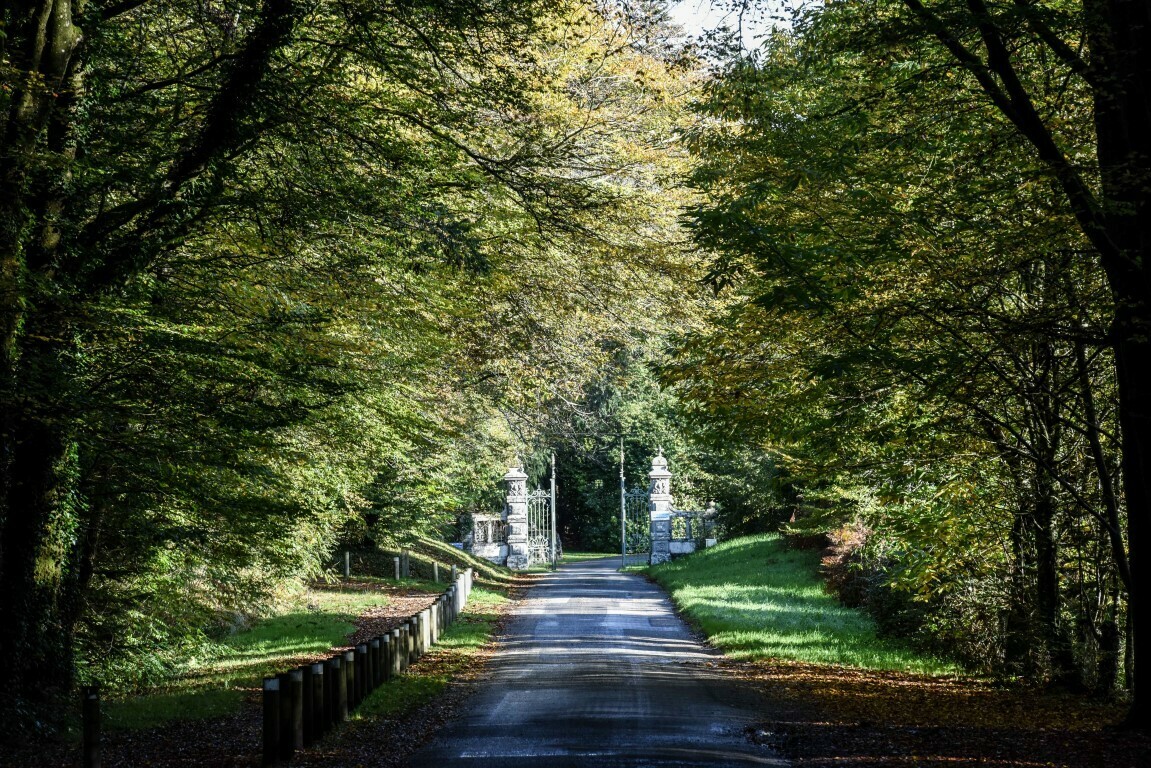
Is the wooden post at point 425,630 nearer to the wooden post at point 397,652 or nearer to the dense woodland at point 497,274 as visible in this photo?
the wooden post at point 397,652

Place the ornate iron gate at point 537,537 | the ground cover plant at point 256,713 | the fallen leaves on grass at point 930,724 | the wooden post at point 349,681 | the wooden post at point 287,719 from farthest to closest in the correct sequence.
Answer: the ornate iron gate at point 537,537, the wooden post at point 349,681, the ground cover plant at point 256,713, the wooden post at point 287,719, the fallen leaves on grass at point 930,724

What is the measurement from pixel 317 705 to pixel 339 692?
0.81 metres

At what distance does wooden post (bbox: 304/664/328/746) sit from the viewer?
32.2 ft

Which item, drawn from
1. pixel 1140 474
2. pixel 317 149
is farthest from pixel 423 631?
pixel 1140 474

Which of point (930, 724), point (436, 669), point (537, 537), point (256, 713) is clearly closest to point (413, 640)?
point (436, 669)

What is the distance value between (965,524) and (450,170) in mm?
8020

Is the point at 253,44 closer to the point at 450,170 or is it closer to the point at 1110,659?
the point at 450,170

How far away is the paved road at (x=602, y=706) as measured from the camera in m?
8.80

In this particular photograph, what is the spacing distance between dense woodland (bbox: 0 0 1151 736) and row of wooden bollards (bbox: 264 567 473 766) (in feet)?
6.11

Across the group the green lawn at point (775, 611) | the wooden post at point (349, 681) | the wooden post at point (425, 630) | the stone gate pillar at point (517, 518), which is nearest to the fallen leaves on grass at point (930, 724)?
the green lawn at point (775, 611)

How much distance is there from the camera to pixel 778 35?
1245 centimetres

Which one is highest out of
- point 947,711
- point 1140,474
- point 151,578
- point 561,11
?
point 561,11

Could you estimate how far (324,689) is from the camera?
10.5 m

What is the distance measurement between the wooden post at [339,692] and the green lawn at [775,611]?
24.6 ft
